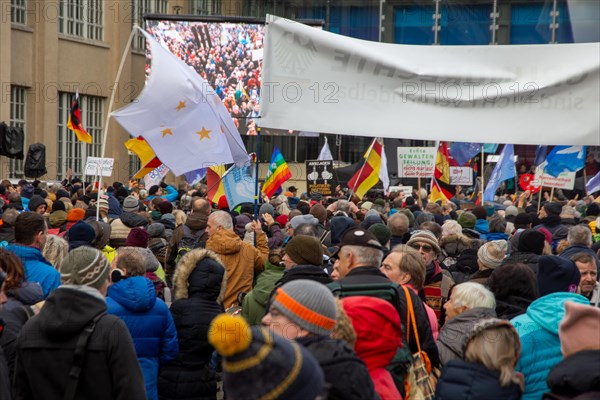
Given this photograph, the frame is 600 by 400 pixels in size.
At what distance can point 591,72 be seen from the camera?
23.1ft

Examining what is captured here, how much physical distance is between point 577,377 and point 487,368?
2.43 ft

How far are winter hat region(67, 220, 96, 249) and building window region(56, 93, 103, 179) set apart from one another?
79.3 ft

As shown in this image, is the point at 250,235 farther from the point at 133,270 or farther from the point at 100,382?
the point at 100,382

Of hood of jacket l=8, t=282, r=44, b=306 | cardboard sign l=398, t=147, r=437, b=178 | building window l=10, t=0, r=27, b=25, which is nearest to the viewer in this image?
hood of jacket l=8, t=282, r=44, b=306

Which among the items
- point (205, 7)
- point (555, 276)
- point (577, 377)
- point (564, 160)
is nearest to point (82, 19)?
point (205, 7)

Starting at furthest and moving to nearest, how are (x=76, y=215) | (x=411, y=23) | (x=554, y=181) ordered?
(x=411, y=23)
(x=554, y=181)
(x=76, y=215)

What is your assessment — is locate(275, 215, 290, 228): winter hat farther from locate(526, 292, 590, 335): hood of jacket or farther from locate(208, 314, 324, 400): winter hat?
locate(208, 314, 324, 400): winter hat

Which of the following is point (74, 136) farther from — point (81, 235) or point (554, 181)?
point (81, 235)

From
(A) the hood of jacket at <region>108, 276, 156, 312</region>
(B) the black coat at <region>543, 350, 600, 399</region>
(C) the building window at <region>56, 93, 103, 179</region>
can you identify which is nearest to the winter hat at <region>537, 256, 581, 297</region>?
(B) the black coat at <region>543, 350, 600, 399</region>

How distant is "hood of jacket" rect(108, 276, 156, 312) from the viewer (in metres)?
5.86

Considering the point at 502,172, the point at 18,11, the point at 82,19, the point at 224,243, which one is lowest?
the point at 224,243

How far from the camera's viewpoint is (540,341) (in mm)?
5379

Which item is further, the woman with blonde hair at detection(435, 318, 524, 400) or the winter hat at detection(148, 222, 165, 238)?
the winter hat at detection(148, 222, 165, 238)

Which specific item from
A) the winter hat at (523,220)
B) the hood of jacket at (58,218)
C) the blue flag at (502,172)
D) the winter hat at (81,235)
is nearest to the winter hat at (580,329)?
the winter hat at (81,235)
